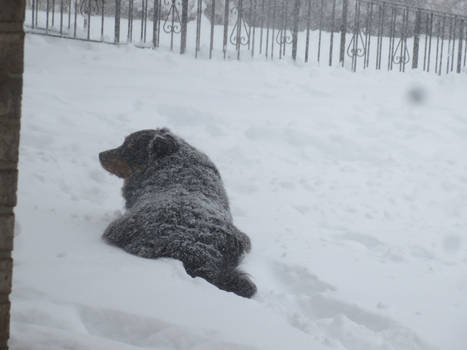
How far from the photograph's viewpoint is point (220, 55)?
33.8ft

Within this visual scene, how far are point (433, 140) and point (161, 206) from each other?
5.49 meters

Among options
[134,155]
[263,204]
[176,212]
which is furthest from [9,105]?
[263,204]

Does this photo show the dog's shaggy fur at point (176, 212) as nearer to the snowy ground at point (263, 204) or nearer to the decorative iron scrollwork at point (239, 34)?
the snowy ground at point (263, 204)

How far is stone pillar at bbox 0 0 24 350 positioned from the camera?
1.45 m

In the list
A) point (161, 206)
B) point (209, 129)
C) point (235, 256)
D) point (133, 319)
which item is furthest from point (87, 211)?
point (209, 129)

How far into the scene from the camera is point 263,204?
Answer: 219 inches

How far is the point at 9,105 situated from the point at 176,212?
215 centimetres

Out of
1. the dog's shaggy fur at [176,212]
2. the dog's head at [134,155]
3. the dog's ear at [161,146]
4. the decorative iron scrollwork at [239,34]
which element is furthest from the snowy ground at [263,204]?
the decorative iron scrollwork at [239,34]

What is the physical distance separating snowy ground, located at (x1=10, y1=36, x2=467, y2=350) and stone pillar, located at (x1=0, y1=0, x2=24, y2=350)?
0.67m

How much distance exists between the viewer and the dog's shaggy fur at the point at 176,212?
3.38 metres

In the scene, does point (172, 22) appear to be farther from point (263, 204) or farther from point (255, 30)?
point (263, 204)

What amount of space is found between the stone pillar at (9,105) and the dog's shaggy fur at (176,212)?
187 centimetres

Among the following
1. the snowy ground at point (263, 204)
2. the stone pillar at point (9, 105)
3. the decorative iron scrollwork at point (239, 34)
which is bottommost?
the snowy ground at point (263, 204)

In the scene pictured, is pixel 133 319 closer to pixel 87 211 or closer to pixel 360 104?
pixel 87 211
